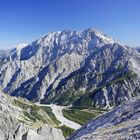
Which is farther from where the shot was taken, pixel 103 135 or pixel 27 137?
pixel 27 137

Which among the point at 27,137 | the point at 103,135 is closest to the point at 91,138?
the point at 103,135

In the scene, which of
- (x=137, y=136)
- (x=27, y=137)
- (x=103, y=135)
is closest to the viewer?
(x=137, y=136)

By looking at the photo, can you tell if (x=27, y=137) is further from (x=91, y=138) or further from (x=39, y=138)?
(x=91, y=138)

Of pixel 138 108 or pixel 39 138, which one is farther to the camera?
pixel 39 138

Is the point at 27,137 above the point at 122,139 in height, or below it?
A: above

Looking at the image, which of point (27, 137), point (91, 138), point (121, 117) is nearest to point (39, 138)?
point (27, 137)

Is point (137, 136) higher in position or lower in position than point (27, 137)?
lower

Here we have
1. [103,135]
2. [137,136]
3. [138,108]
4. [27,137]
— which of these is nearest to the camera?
[137,136]

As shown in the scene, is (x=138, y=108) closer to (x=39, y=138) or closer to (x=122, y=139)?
(x=122, y=139)

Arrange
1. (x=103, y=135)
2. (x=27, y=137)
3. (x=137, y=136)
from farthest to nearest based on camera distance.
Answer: (x=27, y=137), (x=103, y=135), (x=137, y=136)
